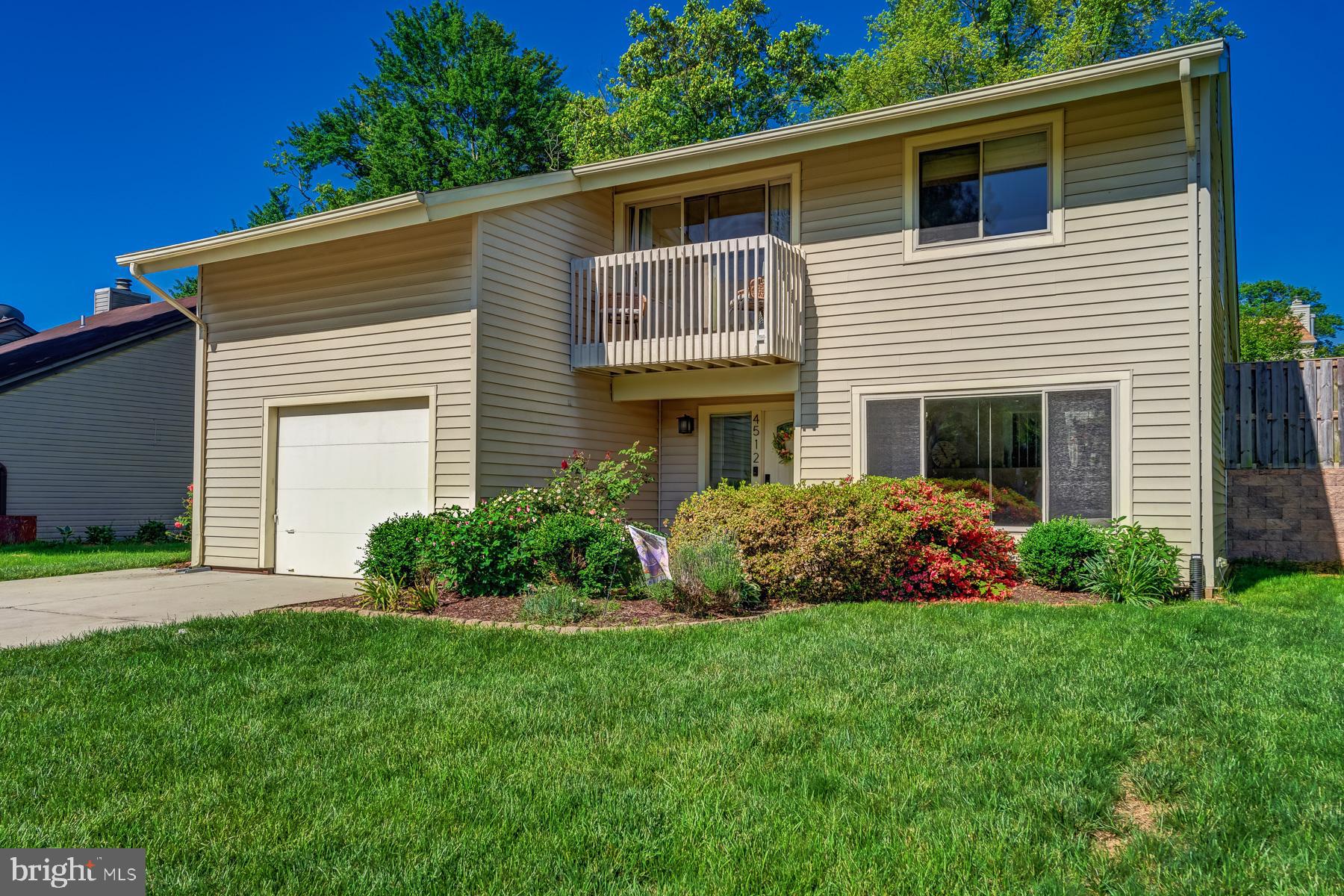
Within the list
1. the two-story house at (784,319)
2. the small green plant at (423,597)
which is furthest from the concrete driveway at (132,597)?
the small green plant at (423,597)

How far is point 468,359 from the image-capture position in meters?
9.34

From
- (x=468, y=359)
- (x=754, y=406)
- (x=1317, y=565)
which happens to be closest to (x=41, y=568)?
(x=468, y=359)

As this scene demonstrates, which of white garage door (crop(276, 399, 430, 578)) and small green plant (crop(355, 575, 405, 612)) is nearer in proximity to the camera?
small green plant (crop(355, 575, 405, 612))

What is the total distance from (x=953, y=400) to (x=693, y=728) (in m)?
6.56

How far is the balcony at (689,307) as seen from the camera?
9.66 meters

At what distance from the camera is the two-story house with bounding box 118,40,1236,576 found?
8.50 m

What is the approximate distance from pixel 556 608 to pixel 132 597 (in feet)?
15.6

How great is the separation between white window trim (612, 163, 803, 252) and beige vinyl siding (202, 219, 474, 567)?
2.90 meters

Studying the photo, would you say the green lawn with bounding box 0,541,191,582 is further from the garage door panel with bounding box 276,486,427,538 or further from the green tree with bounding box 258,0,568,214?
the green tree with bounding box 258,0,568,214

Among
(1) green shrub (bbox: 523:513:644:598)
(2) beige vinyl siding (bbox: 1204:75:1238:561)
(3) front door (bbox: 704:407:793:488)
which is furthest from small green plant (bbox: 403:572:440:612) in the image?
(2) beige vinyl siding (bbox: 1204:75:1238:561)

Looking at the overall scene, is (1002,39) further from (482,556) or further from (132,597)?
(132,597)

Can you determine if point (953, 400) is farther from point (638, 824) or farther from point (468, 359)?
point (638, 824)

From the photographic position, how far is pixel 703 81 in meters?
24.5

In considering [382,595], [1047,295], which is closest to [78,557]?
[382,595]
